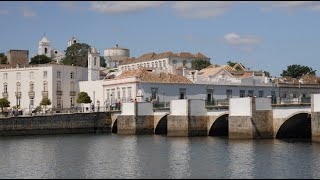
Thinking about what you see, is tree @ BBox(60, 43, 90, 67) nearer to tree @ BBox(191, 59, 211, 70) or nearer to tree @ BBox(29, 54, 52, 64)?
tree @ BBox(29, 54, 52, 64)

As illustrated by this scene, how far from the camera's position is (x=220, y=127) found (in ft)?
182

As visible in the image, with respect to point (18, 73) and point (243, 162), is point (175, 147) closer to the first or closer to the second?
point (243, 162)

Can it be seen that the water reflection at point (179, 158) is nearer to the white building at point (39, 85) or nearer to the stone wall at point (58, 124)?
the stone wall at point (58, 124)

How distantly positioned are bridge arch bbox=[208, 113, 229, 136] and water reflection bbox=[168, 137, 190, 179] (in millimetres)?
4495

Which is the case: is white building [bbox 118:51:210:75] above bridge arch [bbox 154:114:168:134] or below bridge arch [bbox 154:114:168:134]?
above

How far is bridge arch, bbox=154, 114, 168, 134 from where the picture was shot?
59.7 m

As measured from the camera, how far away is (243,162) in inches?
1321

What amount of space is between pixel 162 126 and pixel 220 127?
7548 mm

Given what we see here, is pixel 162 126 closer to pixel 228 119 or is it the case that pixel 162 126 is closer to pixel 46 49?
pixel 228 119

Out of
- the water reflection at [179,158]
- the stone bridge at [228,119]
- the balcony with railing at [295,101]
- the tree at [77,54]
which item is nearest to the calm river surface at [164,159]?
the water reflection at [179,158]

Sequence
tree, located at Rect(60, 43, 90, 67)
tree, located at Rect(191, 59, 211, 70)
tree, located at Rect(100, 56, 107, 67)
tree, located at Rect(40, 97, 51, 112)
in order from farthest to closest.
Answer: tree, located at Rect(100, 56, 107, 67)
tree, located at Rect(60, 43, 90, 67)
tree, located at Rect(191, 59, 211, 70)
tree, located at Rect(40, 97, 51, 112)

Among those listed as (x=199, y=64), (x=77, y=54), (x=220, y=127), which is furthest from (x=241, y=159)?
(x=77, y=54)

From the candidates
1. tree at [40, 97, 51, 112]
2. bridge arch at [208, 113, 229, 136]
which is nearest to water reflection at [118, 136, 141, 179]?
bridge arch at [208, 113, 229, 136]

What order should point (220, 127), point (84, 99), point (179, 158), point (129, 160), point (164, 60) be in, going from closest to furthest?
1. point (129, 160)
2. point (179, 158)
3. point (220, 127)
4. point (84, 99)
5. point (164, 60)
